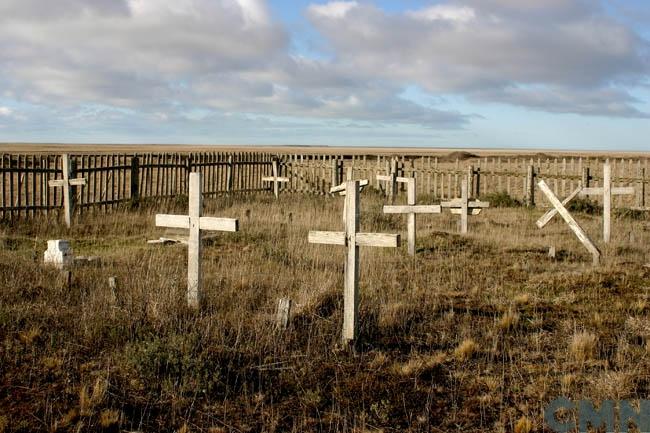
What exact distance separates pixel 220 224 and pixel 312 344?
1.60m

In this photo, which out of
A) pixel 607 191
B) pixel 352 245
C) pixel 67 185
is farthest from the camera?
pixel 67 185

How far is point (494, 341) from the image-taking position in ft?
18.3

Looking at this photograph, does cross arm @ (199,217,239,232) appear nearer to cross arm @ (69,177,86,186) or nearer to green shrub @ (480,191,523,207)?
cross arm @ (69,177,86,186)

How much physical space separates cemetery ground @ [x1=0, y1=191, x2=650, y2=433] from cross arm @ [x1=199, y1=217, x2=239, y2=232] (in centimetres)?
72

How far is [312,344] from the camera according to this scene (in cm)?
540

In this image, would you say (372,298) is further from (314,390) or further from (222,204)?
(222,204)

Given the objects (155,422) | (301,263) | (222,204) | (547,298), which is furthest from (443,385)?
(222,204)

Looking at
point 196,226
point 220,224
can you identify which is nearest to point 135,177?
point 196,226

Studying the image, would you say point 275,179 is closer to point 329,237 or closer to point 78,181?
point 78,181

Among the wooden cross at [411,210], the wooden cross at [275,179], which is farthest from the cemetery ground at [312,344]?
the wooden cross at [275,179]

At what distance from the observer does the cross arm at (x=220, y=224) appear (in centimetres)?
606

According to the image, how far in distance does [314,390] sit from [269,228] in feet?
26.1

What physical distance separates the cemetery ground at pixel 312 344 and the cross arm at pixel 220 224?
2.35 feet

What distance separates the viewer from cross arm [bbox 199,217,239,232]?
606 cm
